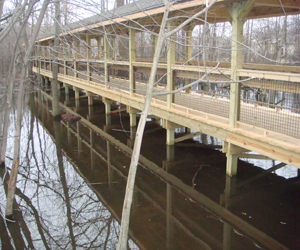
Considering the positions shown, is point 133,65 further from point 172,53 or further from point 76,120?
point 76,120

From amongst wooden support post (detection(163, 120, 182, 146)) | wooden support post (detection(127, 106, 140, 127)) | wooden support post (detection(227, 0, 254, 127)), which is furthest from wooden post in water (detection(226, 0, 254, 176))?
wooden support post (detection(127, 106, 140, 127))

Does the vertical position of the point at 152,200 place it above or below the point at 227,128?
below

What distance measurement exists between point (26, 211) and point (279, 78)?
24.8 feet

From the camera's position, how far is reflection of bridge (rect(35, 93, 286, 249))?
254 inches

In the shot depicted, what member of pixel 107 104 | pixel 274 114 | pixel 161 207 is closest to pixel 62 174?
pixel 161 207

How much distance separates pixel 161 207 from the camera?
7.91m

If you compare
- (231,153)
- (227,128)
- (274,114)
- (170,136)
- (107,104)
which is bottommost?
(170,136)

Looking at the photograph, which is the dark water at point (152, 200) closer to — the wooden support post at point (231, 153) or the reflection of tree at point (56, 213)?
the reflection of tree at point (56, 213)

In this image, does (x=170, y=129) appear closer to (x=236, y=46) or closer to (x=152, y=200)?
(x=152, y=200)

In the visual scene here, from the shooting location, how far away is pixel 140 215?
292 inches

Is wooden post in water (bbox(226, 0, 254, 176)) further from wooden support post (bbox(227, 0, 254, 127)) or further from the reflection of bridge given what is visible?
the reflection of bridge

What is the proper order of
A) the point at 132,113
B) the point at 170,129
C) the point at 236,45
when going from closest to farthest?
the point at 236,45 < the point at 170,129 < the point at 132,113

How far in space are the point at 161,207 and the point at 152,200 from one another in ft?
1.50

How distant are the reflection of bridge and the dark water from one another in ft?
0.08
